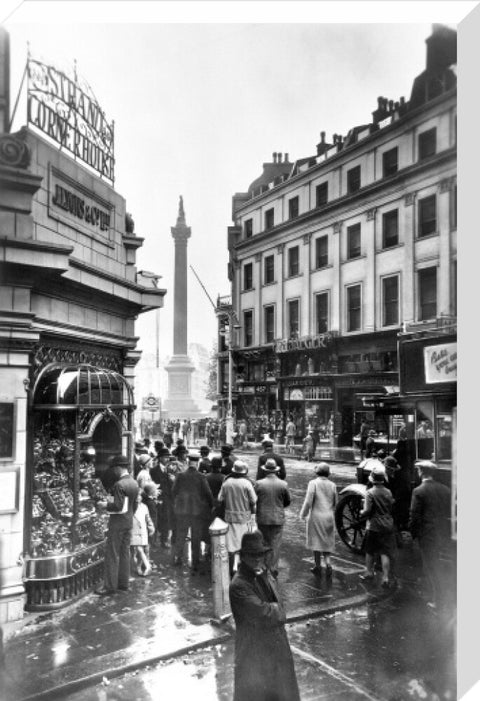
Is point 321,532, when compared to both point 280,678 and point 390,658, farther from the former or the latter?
point 280,678

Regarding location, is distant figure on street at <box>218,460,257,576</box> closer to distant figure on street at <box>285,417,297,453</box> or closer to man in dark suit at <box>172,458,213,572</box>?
distant figure on street at <box>285,417,297,453</box>

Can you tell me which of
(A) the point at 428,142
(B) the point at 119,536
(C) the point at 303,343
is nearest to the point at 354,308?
(C) the point at 303,343

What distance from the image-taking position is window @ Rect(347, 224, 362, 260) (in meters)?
4.99

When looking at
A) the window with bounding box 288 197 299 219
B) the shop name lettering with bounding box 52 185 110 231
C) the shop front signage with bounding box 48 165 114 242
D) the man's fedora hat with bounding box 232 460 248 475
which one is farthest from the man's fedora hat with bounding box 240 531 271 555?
the shop name lettering with bounding box 52 185 110 231

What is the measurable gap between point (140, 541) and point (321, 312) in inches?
128

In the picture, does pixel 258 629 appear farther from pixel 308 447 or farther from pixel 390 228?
pixel 390 228

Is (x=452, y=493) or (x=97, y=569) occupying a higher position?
(x=452, y=493)

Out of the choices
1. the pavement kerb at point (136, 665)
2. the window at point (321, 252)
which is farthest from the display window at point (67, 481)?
the window at point (321, 252)

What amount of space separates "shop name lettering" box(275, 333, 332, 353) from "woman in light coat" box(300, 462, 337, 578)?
5.19 ft

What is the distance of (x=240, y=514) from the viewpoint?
555 cm

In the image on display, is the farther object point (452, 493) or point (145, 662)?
point (452, 493)
